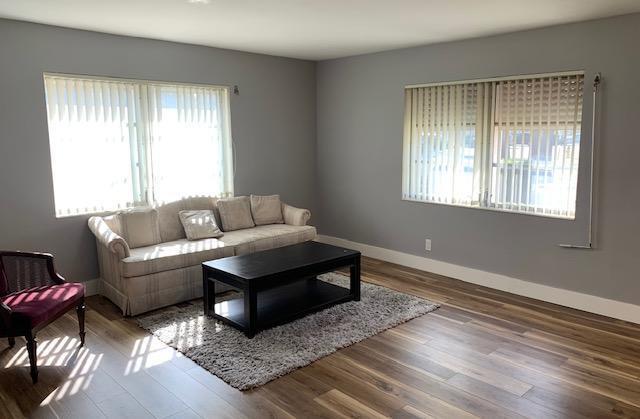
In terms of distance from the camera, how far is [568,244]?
4.34 metres

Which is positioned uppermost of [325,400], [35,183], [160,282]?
[35,183]

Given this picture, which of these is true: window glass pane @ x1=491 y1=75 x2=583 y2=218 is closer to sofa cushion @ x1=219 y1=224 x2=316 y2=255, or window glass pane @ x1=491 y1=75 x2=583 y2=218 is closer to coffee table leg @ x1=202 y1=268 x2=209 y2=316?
sofa cushion @ x1=219 y1=224 x2=316 y2=255

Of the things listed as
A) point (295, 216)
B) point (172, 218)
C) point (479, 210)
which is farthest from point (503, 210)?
point (172, 218)

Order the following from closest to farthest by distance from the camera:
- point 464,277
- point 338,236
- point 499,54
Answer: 1. point 499,54
2. point 464,277
3. point 338,236

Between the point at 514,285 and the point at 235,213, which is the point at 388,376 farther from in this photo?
the point at 235,213

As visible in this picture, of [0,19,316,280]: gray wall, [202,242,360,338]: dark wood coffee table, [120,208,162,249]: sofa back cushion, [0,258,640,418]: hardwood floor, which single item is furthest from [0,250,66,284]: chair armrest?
[202,242,360,338]: dark wood coffee table

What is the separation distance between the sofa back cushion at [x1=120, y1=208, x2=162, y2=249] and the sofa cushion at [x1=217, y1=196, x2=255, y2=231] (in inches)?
30.0

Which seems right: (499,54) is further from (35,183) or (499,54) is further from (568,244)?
(35,183)

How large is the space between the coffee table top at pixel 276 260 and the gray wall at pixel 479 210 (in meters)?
1.40

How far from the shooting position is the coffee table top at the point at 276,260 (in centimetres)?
382

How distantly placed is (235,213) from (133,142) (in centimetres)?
128

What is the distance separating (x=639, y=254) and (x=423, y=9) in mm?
2629

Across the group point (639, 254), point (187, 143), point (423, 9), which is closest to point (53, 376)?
point (187, 143)

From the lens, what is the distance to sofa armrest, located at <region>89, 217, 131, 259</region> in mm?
4082
